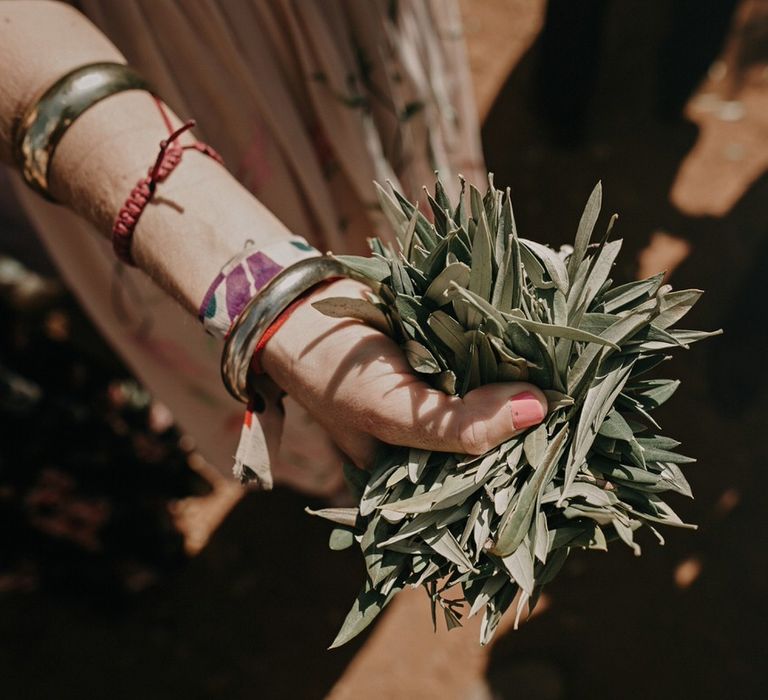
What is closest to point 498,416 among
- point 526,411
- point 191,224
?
point 526,411

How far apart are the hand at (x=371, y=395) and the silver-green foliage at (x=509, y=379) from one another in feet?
0.08

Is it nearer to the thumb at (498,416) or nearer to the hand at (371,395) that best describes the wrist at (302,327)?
the hand at (371,395)

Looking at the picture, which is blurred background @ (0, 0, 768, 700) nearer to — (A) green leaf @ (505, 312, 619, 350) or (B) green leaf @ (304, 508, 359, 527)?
(B) green leaf @ (304, 508, 359, 527)

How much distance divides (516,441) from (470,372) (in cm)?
10

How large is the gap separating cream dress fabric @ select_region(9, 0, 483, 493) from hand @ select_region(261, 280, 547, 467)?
0.14 m

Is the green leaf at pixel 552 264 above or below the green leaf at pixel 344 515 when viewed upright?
above

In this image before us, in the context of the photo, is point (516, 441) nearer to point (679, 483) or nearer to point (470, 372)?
point (470, 372)

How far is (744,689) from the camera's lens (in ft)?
6.57

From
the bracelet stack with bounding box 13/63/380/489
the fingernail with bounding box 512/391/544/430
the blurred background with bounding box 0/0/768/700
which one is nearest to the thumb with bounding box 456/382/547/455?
the fingernail with bounding box 512/391/544/430

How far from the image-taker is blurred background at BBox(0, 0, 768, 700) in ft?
6.68

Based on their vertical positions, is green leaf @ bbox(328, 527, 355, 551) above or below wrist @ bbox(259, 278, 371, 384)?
below

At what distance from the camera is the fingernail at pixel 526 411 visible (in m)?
0.89

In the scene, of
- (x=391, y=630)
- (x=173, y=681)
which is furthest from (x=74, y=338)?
(x=391, y=630)

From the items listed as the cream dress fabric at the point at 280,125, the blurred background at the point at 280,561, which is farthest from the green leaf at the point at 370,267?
the blurred background at the point at 280,561
